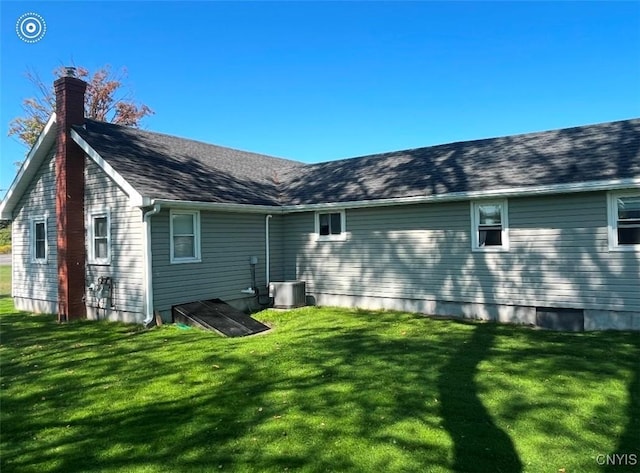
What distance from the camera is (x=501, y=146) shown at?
1245cm

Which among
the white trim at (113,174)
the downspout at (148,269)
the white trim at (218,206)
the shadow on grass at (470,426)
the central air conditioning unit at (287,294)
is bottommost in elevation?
the shadow on grass at (470,426)

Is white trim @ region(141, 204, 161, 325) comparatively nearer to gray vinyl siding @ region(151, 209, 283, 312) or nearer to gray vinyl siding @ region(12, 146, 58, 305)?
gray vinyl siding @ region(151, 209, 283, 312)

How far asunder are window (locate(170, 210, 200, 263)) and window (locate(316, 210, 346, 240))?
3.63 m

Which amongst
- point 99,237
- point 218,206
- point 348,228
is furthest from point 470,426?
point 99,237

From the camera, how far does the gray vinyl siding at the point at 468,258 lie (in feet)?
30.0

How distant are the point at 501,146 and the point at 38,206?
524 inches

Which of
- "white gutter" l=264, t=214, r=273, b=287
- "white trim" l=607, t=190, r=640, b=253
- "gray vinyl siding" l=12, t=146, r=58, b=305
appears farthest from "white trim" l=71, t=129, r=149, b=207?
"white trim" l=607, t=190, r=640, b=253

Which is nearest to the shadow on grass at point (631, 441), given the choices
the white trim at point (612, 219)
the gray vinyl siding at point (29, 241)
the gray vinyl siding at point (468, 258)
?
the gray vinyl siding at point (468, 258)

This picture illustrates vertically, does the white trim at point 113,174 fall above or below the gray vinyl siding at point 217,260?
above

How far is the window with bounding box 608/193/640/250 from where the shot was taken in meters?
8.82

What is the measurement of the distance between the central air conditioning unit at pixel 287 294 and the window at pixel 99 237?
4.34 meters

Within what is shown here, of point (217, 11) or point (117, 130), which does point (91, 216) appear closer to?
point (117, 130)

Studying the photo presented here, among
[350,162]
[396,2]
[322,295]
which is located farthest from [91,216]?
[396,2]

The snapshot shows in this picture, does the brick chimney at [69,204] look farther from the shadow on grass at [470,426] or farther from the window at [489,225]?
the window at [489,225]
